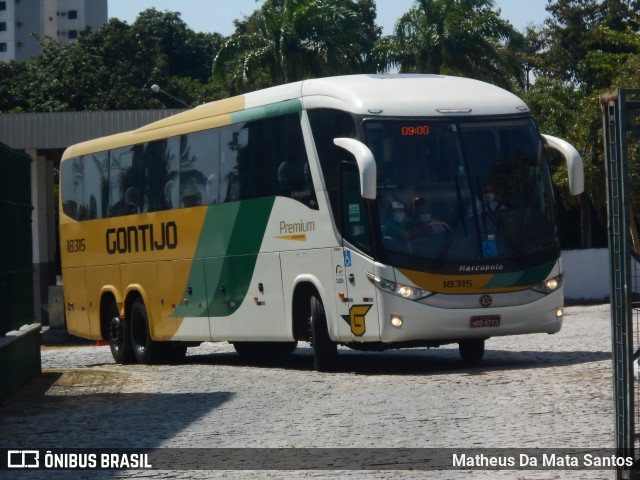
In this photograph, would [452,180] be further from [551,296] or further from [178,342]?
[178,342]

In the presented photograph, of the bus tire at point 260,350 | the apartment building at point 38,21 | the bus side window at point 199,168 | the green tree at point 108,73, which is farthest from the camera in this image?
the apartment building at point 38,21

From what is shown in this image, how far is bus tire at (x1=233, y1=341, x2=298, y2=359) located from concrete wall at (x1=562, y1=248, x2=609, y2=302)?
69.9 feet

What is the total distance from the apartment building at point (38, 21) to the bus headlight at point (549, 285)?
424ft

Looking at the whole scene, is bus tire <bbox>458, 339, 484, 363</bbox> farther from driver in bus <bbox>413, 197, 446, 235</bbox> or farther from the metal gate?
the metal gate

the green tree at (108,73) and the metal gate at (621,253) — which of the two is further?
the green tree at (108,73)

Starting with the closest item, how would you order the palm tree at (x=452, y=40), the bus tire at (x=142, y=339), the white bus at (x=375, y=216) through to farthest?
the white bus at (x=375, y=216) < the bus tire at (x=142, y=339) < the palm tree at (x=452, y=40)

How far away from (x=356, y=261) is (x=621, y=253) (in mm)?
8764

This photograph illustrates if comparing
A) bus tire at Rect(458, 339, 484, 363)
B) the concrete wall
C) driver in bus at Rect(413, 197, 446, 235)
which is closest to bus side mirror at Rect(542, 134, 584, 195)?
driver in bus at Rect(413, 197, 446, 235)

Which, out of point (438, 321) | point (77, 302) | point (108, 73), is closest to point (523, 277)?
point (438, 321)

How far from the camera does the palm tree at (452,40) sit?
150ft

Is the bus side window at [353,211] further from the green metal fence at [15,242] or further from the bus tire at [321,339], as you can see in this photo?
the green metal fence at [15,242]

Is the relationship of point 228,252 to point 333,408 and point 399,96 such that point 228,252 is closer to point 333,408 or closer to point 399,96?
point 399,96

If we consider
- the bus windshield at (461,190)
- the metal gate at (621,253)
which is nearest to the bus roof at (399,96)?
the bus windshield at (461,190)

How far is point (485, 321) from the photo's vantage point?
1605 cm
